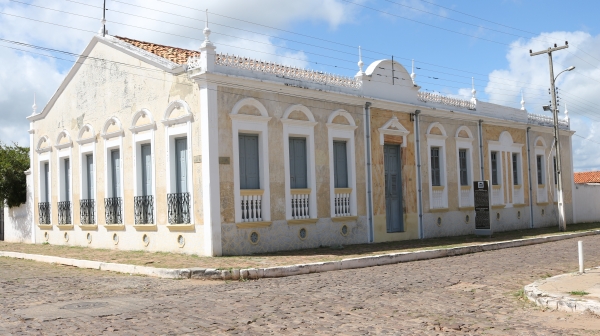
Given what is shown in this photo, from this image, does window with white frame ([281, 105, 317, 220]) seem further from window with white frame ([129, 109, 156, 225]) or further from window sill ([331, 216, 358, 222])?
window with white frame ([129, 109, 156, 225])

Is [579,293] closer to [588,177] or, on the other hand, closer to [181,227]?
[181,227]

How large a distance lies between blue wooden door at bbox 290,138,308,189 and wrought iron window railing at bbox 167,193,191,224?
2.97m

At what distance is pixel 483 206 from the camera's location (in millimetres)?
21609

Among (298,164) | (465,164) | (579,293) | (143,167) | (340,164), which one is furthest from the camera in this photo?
(465,164)

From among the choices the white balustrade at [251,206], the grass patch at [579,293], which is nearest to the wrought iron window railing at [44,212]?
the white balustrade at [251,206]

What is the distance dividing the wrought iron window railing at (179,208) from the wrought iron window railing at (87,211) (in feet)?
14.5

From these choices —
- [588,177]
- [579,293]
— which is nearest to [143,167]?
[579,293]

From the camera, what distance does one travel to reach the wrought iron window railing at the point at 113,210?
1838 centimetres

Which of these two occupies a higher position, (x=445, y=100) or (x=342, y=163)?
(x=445, y=100)

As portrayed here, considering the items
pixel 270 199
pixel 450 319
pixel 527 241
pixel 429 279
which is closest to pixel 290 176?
pixel 270 199

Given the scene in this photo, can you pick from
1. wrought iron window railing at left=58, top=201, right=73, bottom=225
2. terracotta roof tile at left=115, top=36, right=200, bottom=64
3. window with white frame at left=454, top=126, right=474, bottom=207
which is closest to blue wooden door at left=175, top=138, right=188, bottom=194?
terracotta roof tile at left=115, top=36, right=200, bottom=64

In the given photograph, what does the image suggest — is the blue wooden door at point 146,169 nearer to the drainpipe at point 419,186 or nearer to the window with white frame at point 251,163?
the window with white frame at point 251,163

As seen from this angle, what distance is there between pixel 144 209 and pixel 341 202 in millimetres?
5572

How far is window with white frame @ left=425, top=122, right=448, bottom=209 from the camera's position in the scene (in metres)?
22.4
